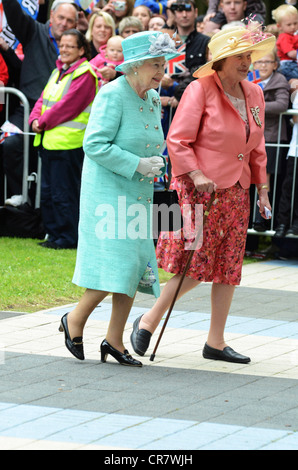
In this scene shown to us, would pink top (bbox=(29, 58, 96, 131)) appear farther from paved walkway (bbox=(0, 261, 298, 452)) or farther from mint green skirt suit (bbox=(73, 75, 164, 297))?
mint green skirt suit (bbox=(73, 75, 164, 297))

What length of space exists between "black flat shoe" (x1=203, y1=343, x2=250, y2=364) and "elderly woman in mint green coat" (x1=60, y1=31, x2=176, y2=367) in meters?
0.56

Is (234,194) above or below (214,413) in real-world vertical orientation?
above

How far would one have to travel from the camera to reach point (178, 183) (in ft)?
19.3

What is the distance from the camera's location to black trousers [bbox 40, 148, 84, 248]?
10.5 meters

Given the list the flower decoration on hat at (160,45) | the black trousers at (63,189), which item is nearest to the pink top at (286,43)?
the black trousers at (63,189)

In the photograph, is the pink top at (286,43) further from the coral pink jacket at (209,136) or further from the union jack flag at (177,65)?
the coral pink jacket at (209,136)

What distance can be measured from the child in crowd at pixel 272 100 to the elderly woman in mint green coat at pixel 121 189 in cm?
467

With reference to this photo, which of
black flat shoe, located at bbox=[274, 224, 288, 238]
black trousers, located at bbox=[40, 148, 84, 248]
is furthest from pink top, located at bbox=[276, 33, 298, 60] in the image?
black trousers, located at bbox=[40, 148, 84, 248]

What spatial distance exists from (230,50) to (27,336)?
93.3 inches

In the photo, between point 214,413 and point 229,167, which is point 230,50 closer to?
point 229,167

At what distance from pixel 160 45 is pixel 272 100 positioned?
4.97 m

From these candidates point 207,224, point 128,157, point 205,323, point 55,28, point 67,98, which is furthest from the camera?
point 55,28

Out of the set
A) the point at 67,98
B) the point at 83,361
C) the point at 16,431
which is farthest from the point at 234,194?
the point at 67,98

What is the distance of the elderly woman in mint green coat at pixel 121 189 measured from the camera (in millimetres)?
5457
